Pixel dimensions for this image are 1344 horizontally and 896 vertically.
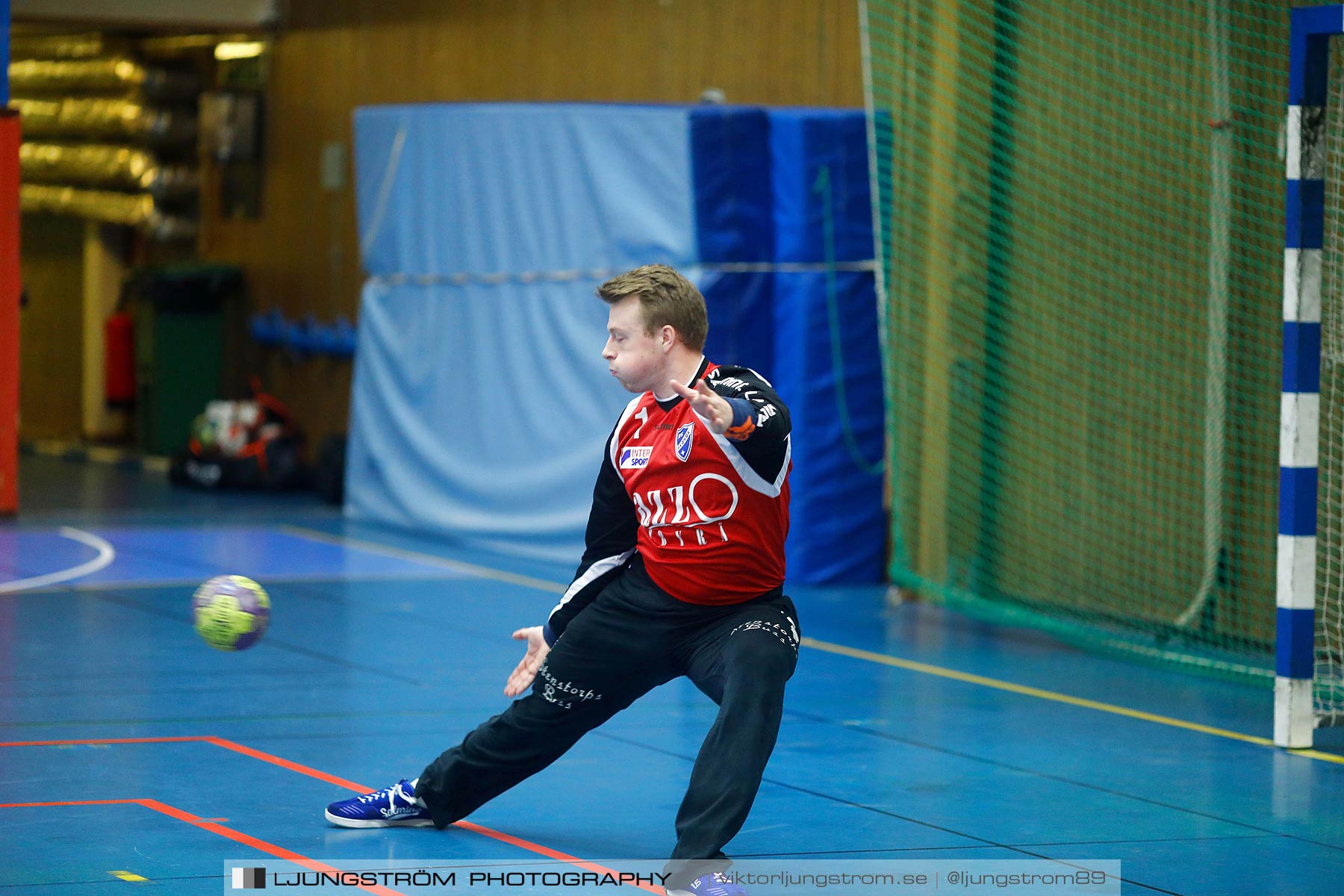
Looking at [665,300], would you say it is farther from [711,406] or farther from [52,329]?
[52,329]

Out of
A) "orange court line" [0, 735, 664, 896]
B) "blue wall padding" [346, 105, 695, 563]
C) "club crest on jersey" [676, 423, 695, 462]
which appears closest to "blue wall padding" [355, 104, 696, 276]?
"blue wall padding" [346, 105, 695, 563]

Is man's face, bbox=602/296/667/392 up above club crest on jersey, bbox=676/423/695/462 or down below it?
above

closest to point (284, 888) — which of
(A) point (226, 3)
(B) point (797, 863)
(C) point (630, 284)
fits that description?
(B) point (797, 863)

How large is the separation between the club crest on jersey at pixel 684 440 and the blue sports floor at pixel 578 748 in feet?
4.23

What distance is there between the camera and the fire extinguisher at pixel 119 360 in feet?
66.1

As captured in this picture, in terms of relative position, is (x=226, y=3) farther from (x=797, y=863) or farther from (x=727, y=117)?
(x=797, y=863)

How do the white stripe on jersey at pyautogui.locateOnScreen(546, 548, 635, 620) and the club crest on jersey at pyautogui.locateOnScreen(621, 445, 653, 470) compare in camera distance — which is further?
the white stripe on jersey at pyautogui.locateOnScreen(546, 548, 635, 620)

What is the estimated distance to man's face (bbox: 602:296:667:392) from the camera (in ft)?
16.5

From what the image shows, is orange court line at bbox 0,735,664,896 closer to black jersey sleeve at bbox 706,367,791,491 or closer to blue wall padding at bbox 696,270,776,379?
black jersey sleeve at bbox 706,367,791,491

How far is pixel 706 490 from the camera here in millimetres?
5070

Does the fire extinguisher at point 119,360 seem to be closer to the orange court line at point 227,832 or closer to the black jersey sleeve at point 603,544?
the orange court line at point 227,832

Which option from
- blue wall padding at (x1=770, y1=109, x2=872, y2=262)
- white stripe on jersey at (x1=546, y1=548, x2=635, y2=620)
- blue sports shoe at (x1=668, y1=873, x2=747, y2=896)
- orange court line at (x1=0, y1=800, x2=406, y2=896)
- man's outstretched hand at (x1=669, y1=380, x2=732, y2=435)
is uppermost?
blue wall padding at (x1=770, y1=109, x2=872, y2=262)

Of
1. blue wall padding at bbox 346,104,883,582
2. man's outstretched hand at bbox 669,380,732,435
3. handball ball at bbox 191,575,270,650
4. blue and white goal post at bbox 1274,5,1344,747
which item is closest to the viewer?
man's outstretched hand at bbox 669,380,732,435

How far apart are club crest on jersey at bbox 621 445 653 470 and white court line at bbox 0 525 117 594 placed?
6.68 meters
